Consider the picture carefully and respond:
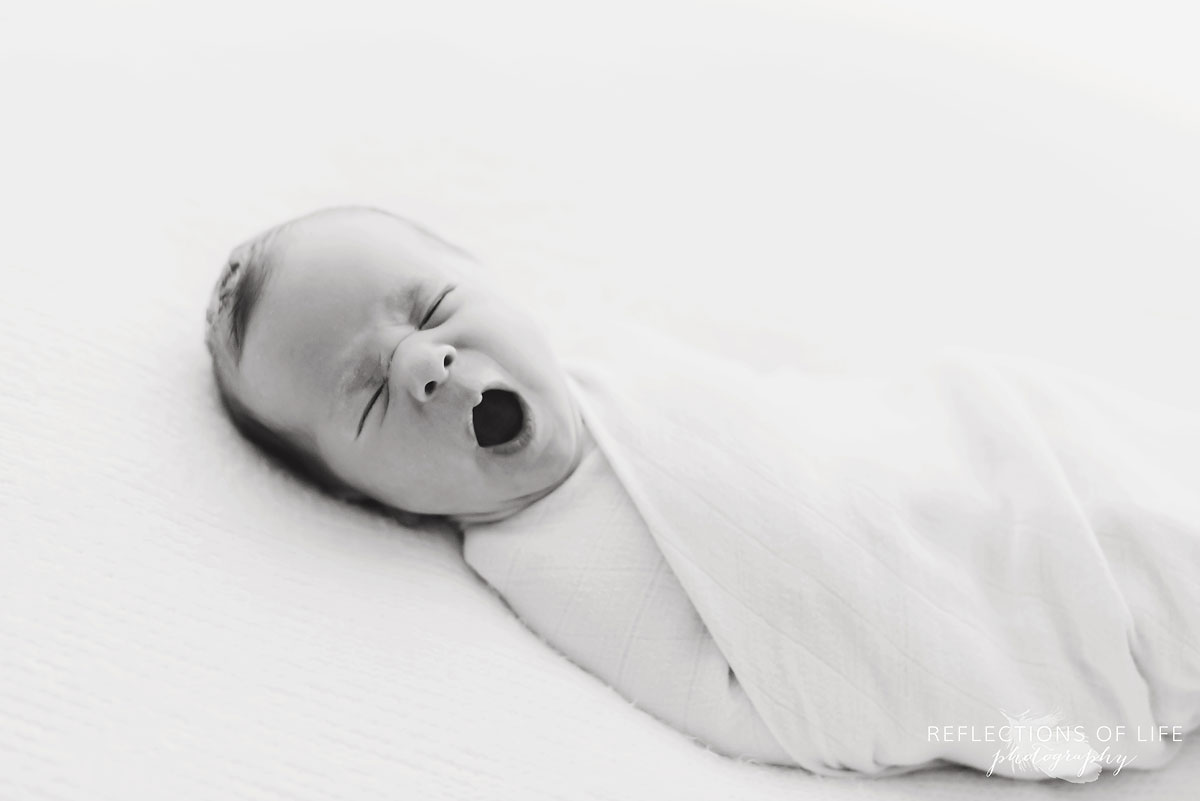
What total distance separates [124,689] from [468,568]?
43 cm

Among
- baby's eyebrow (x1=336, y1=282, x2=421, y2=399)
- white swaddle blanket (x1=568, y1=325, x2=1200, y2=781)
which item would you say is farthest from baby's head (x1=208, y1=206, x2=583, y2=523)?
white swaddle blanket (x1=568, y1=325, x2=1200, y2=781)

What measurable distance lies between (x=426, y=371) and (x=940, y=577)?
0.55m

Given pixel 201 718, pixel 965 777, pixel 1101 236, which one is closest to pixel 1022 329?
pixel 1101 236

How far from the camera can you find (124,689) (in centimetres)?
81

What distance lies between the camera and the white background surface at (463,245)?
0.87 metres

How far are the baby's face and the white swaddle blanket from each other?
0.37ft

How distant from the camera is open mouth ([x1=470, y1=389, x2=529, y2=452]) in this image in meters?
1.15

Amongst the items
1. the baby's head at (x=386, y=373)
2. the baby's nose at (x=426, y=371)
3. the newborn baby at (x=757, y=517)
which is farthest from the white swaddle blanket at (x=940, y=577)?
the baby's nose at (x=426, y=371)

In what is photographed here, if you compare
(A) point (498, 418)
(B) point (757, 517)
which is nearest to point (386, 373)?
(A) point (498, 418)

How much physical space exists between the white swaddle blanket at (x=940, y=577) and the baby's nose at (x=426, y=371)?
0.22m

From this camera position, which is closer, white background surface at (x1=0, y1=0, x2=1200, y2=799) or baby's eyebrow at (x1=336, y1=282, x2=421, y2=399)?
white background surface at (x1=0, y1=0, x2=1200, y2=799)

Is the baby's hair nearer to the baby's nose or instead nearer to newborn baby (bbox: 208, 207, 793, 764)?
newborn baby (bbox: 208, 207, 793, 764)

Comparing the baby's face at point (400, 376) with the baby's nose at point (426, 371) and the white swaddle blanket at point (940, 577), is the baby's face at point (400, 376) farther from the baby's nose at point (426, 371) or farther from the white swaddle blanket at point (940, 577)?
the white swaddle blanket at point (940, 577)

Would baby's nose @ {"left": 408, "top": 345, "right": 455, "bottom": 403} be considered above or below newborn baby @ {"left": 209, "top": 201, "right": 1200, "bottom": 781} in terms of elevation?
above
